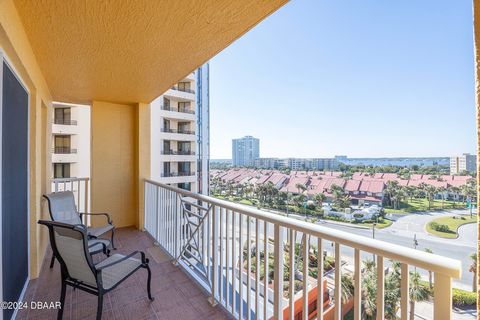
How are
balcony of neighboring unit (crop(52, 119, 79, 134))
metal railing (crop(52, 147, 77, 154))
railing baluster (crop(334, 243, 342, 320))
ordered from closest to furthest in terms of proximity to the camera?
railing baluster (crop(334, 243, 342, 320)), balcony of neighboring unit (crop(52, 119, 79, 134)), metal railing (crop(52, 147, 77, 154))

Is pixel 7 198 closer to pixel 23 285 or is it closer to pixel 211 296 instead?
pixel 23 285

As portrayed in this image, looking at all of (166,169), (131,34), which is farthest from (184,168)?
(131,34)

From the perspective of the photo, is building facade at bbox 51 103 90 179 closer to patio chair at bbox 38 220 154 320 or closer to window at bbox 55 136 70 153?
window at bbox 55 136 70 153

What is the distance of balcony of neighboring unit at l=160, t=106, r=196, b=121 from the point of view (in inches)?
537

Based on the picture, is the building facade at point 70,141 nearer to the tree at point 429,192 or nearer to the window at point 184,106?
the window at point 184,106

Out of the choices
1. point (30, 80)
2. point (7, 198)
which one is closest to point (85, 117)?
point (30, 80)

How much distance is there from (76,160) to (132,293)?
12.5 meters

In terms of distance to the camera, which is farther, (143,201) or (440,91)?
(143,201)

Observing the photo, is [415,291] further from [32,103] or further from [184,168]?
[184,168]

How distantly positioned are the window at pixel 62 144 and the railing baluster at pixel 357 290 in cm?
1470

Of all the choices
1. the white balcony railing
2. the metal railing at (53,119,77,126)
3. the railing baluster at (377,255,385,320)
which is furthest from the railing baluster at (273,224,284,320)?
the metal railing at (53,119,77,126)

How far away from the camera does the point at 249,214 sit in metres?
1.79

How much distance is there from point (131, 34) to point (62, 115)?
42.1ft

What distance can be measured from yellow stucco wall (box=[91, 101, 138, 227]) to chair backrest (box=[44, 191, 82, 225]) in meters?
1.05
